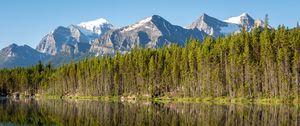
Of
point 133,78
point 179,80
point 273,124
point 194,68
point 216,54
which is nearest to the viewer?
point 273,124

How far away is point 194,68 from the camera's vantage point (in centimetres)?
13075

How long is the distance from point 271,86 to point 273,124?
59.7 meters

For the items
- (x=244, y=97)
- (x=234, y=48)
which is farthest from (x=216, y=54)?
(x=244, y=97)

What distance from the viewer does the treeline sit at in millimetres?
101562

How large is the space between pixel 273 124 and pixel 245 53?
61.6 metres

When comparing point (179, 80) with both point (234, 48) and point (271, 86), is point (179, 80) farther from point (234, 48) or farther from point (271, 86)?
point (271, 86)

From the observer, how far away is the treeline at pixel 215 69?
10156 centimetres

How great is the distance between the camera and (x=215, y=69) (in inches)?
4710

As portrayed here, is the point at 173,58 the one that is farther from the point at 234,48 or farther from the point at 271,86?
the point at 271,86

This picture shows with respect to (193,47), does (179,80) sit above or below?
below

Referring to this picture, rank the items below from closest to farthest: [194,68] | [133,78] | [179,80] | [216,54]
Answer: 1. [216,54]
2. [194,68]
3. [179,80]
4. [133,78]

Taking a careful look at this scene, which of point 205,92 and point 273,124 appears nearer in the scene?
point 273,124

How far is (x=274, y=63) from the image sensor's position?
102062mm

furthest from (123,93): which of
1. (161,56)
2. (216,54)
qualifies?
(216,54)
